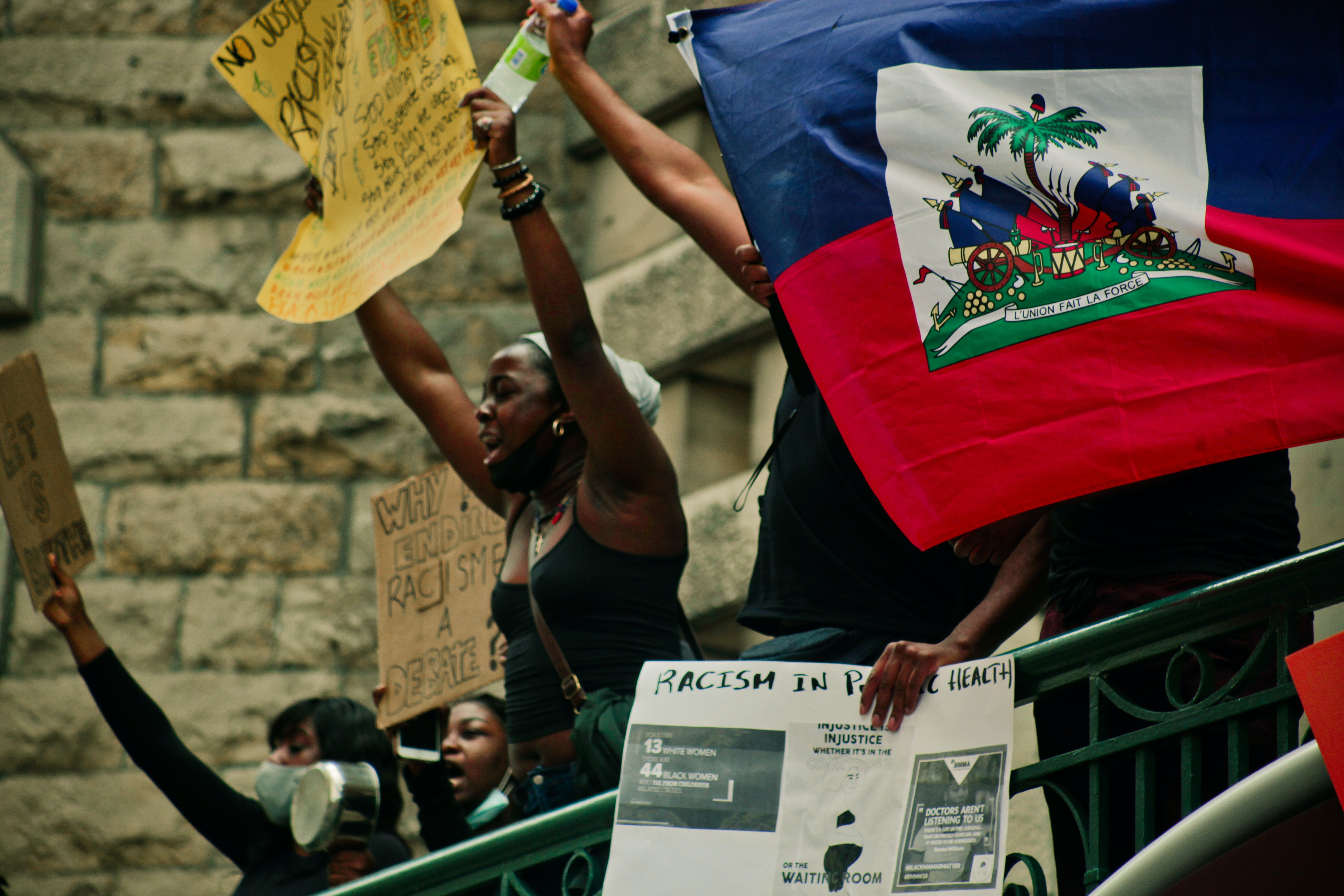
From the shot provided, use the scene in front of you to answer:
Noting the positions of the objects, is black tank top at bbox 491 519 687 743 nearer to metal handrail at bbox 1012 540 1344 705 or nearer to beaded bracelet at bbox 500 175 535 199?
beaded bracelet at bbox 500 175 535 199

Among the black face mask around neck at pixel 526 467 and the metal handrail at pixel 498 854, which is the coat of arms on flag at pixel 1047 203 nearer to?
the metal handrail at pixel 498 854

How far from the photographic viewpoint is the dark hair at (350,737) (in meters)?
3.82

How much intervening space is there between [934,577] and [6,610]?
12.6 ft

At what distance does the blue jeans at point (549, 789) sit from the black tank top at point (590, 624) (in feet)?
0.29

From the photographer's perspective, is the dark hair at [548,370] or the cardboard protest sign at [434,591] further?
the cardboard protest sign at [434,591]

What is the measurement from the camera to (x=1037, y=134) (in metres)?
2.40

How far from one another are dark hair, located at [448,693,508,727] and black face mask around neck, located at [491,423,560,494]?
981 millimetres

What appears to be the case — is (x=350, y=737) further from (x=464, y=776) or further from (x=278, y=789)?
(x=464, y=776)

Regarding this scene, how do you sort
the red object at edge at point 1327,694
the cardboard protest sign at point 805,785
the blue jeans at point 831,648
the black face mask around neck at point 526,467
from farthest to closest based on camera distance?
1. the black face mask around neck at point 526,467
2. the blue jeans at point 831,648
3. the cardboard protest sign at point 805,785
4. the red object at edge at point 1327,694

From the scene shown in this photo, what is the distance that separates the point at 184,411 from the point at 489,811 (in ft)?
8.20

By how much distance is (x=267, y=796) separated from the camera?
372 cm

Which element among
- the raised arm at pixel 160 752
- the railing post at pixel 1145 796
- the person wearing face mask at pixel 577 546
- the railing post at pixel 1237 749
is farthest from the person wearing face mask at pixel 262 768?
the railing post at pixel 1237 749

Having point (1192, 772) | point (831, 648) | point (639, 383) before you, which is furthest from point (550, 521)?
point (1192, 772)

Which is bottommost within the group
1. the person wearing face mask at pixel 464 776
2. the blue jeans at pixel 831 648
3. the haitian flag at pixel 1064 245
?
the person wearing face mask at pixel 464 776
